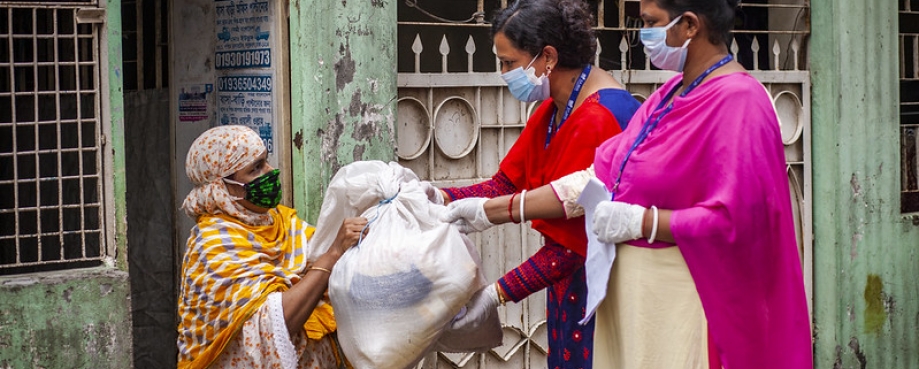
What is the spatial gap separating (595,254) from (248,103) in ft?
6.09

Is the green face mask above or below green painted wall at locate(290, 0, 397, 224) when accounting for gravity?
below

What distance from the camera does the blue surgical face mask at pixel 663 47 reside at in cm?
331

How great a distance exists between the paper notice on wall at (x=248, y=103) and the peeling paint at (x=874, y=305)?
3.21m

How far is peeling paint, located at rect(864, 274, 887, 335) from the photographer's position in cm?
608

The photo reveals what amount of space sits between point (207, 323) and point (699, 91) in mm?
1715

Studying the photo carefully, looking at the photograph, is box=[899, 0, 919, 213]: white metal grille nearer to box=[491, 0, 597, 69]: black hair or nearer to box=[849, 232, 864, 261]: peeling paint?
box=[849, 232, 864, 261]: peeling paint

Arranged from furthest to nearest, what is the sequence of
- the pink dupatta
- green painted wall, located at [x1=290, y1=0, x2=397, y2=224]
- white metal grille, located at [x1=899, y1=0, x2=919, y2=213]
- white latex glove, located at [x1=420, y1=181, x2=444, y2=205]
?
white metal grille, located at [x1=899, y1=0, x2=919, y2=213], green painted wall, located at [x1=290, y1=0, x2=397, y2=224], white latex glove, located at [x1=420, y1=181, x2=444, y2=205], the pink dupatta

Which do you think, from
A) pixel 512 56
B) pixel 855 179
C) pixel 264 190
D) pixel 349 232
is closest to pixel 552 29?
pixel 512 56

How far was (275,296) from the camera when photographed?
3.81 m

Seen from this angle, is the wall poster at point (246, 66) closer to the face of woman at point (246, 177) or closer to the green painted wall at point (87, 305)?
the green painted wall at point (87, 305)

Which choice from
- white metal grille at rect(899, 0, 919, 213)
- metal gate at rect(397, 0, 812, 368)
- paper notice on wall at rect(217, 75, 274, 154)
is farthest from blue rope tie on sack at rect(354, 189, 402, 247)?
white metal grille at rect(899, 0, 919, 213)

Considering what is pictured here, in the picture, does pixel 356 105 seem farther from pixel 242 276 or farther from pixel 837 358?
pixel 837 358

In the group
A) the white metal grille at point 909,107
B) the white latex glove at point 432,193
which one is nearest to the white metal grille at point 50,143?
the white latex glove at point 432,193

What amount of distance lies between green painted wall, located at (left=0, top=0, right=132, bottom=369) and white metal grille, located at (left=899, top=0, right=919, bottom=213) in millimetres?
4017
